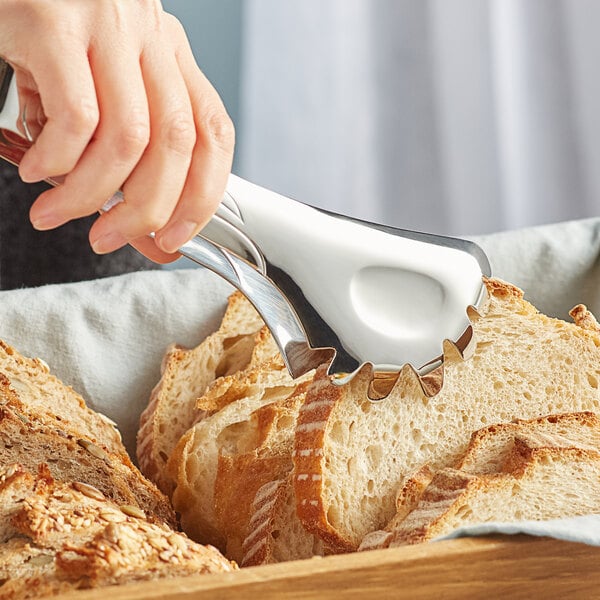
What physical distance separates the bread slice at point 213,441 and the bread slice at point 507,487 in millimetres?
274

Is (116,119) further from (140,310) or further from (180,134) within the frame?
(140,310)

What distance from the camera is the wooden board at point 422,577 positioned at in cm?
58

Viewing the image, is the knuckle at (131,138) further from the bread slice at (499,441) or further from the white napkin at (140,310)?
the white napkin at (140,310)

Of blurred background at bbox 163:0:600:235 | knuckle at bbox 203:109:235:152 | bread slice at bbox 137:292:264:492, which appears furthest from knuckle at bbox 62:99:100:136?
blurred background at bbox 163:0:600:235

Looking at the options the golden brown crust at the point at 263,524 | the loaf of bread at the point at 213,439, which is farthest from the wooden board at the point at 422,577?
the loaf of bread at the point at 213,439

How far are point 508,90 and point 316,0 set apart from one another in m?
0.71

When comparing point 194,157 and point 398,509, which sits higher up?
point 194,157

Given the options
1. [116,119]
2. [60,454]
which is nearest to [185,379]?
[60,454]

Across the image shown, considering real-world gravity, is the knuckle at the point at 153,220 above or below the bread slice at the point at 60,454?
above

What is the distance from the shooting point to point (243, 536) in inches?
40.8

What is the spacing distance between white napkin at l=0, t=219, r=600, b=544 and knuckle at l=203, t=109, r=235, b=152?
0.68 meters

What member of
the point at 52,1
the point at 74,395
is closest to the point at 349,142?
the point at 74,395

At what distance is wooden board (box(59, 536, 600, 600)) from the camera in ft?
1.90

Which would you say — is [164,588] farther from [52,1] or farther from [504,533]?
[52,1]
